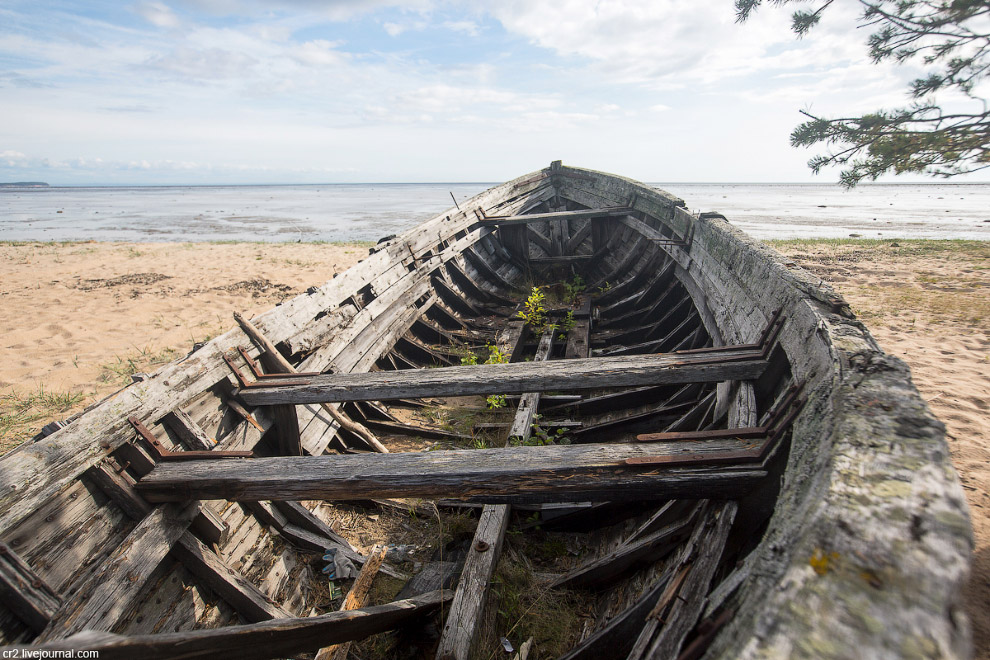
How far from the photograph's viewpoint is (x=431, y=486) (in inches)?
78.7

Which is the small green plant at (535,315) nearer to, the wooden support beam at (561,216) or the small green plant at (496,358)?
the small green plant at (496,358)

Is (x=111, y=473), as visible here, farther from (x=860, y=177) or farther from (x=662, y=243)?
(x=860, y=177)

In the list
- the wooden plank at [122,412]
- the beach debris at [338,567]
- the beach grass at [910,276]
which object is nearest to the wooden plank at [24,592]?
the wooden plank at [122,412]

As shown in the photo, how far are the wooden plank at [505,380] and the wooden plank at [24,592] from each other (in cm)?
117

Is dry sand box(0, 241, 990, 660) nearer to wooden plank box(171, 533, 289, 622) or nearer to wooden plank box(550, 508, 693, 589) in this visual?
wooden plank box(550, 508, 693, 589)

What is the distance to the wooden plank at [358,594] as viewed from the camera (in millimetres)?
1974

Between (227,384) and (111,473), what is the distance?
2.53ft

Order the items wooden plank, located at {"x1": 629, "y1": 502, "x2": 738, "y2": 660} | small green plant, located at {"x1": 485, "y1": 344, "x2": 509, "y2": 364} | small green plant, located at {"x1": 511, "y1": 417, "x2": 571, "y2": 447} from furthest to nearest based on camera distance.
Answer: small green plant, located at {"x1": 485, "y1": 344, "x2": 509, "y2": 364} < small green plant, located at {"x1": 511, "y1": 417, "x2": 571, "y2": 447} < wooden plank, located at {"x1": 629, "y1": 502, "x2": 738, "y2": 660}

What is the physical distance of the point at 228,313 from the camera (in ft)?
28.6

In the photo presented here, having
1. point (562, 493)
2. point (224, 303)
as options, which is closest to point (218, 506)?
point (562, 493)

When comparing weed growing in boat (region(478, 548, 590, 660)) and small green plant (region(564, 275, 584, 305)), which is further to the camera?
small green plant (region(564, 275, 584, 305))

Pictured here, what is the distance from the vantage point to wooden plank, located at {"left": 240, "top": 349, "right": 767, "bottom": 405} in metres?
2.59

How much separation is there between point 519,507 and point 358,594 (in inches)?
39.7

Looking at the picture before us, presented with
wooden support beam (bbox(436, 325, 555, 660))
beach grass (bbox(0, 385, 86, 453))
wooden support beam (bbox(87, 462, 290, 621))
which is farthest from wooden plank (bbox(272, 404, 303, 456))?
beach grass (bbox(0, 385, 86, 453))
